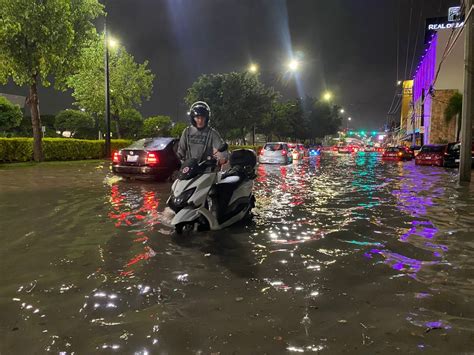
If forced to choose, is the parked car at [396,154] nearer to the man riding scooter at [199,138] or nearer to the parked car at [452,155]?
the parked car at [452,155]

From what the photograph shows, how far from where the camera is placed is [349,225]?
23.1ft

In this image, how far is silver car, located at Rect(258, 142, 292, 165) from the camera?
26.0m

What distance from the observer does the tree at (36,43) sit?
20516 millimetres

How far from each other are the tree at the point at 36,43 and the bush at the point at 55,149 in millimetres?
573

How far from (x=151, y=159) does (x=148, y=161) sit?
0.11 meters

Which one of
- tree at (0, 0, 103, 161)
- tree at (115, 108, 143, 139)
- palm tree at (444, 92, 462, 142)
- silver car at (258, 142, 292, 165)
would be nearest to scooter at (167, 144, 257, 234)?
tree at (0, 0, 103, 161)

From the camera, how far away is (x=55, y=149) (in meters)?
24.6

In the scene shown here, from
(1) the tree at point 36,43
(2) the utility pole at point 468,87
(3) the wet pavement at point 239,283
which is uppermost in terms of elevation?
(1) the tree at point 36,43

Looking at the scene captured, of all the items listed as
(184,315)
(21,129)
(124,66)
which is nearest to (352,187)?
(184,315)

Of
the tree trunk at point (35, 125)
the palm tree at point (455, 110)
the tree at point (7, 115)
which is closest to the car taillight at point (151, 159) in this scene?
the tree trunk at point (35, 125)

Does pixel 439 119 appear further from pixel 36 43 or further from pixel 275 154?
pixel 36 43

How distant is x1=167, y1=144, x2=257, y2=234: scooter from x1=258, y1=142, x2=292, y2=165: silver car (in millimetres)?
18509

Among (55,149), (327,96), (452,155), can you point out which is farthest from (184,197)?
(327,96)

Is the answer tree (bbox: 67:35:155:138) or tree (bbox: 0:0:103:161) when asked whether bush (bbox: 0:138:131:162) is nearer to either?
tree (bbox: 0:0:103:161)
